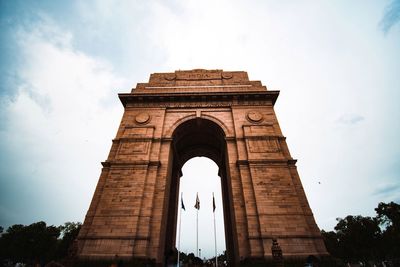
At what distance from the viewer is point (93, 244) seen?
40.3 feet

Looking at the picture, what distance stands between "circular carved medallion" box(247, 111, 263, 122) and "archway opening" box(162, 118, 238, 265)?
2.73m

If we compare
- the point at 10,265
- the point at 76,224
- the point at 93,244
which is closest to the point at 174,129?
the point at 93,244

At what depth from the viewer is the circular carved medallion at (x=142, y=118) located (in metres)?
18.5

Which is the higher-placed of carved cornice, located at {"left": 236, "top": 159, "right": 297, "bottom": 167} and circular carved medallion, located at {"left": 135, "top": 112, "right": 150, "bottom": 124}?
circular carved medallion, located at {"left": 135, "top": 112, "right": 150, "bottom": 124}

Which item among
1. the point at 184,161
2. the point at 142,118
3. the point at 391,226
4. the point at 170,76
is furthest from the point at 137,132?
the point at 391,226

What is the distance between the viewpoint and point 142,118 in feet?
61.5

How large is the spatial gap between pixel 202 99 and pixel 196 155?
7470mm

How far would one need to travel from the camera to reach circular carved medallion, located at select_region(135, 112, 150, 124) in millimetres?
18500

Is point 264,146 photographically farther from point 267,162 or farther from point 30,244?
point 30,244

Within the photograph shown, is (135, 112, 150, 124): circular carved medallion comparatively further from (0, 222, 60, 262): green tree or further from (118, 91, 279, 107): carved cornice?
(0, 222, 60, 262): green tree

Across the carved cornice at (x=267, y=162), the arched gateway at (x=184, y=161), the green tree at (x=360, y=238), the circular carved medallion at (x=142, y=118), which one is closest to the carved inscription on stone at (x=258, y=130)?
the arched gateway at (x=184, y=161)

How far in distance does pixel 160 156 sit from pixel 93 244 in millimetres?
7128

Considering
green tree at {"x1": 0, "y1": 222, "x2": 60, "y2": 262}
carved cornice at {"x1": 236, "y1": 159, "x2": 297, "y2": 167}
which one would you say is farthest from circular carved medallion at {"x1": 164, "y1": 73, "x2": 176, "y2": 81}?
green tree at {"x1": 0, "y1": 222, "x2": 60, "y2": 262}

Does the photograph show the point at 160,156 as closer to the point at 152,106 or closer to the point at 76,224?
the point at 152,106
